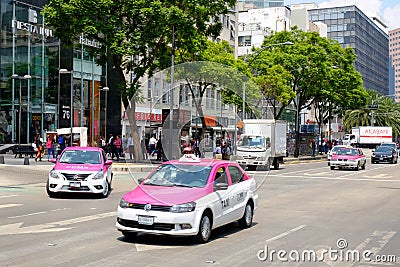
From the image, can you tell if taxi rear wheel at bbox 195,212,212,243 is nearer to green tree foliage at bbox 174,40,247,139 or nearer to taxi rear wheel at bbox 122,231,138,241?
taxi rear wheel at bbox 122,231,138,241

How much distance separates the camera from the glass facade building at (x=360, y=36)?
14662 centimetres

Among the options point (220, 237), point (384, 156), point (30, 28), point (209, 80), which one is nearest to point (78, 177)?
point (209, 80)

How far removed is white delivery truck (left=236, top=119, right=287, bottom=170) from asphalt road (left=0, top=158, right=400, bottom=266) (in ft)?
14.7

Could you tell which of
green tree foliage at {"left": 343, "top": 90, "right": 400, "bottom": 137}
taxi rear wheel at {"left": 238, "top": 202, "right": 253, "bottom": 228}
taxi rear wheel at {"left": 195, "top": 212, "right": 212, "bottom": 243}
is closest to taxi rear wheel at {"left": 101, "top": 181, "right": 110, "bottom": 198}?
taxi rear wheel at {"left": 238, "top": 202, "right": 253, "bottom": 228}

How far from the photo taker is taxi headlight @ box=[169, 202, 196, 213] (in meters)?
9.87

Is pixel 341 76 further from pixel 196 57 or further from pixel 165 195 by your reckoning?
pixel 165 195

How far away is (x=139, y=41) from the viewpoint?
111 feet

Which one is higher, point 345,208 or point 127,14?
point 127,14

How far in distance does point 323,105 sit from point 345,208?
48222mm

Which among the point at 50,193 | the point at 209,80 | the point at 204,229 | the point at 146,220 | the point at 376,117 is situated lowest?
the point at 50,193

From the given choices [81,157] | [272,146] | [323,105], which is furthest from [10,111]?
[323,105]

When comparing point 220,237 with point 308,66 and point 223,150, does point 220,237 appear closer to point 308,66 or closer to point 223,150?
point 223,150

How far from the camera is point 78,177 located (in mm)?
17797

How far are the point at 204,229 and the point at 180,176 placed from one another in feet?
3.98
